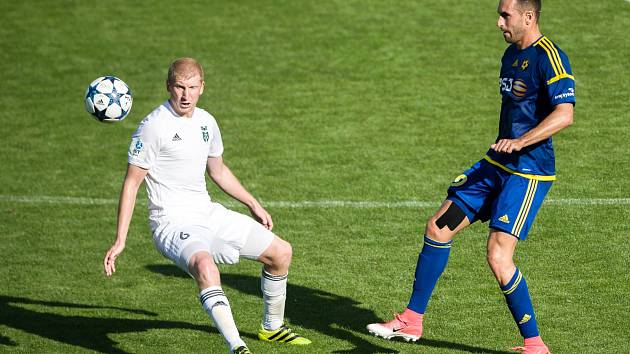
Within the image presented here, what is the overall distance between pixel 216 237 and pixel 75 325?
2.07 m

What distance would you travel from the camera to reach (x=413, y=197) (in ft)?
40.8

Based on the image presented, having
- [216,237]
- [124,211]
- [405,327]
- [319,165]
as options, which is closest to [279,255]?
[216,237]

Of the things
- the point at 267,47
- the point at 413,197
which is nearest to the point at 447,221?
the point at 413,197

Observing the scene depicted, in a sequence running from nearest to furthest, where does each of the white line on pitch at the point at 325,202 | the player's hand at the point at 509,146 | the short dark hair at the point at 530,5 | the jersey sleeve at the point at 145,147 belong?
the player's hand at the point at 509,146 < the short dark hair at the point at 530,5 < the jersey sleeve at the point at 145,147 < the white line on pitch at the point at 325,202

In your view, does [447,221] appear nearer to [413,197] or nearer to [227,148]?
[413,197]

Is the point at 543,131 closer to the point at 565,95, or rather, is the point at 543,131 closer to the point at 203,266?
the point at 565,95

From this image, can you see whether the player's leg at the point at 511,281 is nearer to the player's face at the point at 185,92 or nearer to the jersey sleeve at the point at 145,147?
the player's face at the point at 185,92

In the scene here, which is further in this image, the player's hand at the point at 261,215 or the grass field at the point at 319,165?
the grass field at the point at 319,165

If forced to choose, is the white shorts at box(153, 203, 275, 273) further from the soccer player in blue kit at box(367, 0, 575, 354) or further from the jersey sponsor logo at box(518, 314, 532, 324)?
the jersey sponsor logo at box(518, 314, 532, 324)

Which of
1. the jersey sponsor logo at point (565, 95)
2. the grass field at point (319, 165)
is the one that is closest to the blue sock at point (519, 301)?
the grass field at point (319, 165)

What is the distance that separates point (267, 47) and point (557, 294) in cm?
929

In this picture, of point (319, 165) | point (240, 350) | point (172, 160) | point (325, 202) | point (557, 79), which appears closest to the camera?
point (240, 350)

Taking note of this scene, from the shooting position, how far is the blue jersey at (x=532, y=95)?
7660mm

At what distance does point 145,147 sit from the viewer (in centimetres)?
789
